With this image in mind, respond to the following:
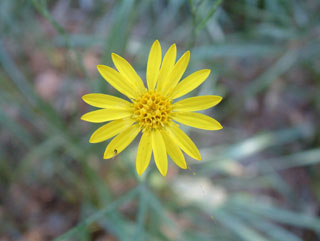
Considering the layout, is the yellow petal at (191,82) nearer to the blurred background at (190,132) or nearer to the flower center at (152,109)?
the flower center at (152,109)

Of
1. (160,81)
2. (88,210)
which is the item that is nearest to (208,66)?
(160,81)

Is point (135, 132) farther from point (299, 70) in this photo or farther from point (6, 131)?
point (299, 70)

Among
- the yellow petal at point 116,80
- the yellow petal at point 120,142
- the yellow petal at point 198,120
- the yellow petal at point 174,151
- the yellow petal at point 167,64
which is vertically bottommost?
the yellow petal at point 120,142

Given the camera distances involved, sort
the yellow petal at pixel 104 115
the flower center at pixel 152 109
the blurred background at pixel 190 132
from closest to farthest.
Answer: the yellow petal at pixel 104 115
the flower center at pixel 152 109
the blurred background at pixel 190 132

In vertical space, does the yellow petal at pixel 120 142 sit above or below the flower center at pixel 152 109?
below

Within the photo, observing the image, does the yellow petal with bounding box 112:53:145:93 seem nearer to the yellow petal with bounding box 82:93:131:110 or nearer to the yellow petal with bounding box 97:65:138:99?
the yellow petal with bounding box 97:65:138:99

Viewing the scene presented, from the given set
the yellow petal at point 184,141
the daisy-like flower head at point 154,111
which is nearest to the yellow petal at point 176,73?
the daisy-like flower head at point 154,111

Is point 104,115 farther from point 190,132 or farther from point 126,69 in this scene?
point 190,132

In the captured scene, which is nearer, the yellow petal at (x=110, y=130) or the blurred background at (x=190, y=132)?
the yellow petal at (x=110, y=130)
